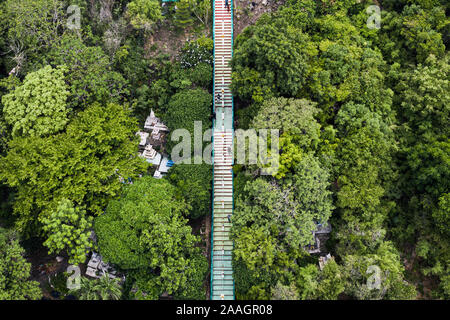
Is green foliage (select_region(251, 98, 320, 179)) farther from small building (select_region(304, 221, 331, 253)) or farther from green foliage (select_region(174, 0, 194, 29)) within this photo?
green foliage (select_region(174, 0, 194, 29))

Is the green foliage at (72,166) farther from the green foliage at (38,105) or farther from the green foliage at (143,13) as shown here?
the green foliage at (143,13)

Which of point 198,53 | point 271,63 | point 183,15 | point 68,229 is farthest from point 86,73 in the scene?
point 271,63

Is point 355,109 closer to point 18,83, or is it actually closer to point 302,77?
point 302,77

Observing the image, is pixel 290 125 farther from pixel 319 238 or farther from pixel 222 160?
pixel 319 238

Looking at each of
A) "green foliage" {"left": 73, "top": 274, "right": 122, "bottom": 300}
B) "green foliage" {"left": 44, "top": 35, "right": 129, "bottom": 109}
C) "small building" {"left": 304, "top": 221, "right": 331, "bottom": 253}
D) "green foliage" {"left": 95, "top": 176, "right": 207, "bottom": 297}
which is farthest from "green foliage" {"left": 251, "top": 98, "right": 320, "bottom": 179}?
"green foliage" {"left": 73, "top": 274, "right": 122, "bottom": 300}

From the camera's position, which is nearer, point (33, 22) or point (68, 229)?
point (68, 229)
